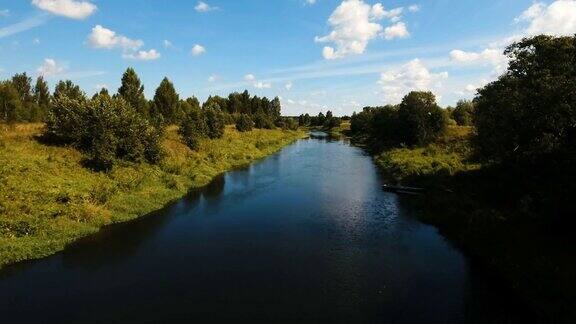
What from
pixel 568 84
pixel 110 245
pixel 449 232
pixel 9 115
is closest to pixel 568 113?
pixel 568 84

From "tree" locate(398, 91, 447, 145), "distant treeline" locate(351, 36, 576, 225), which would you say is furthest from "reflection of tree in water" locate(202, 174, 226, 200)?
"tree" locate(398, 91, 447, 145)

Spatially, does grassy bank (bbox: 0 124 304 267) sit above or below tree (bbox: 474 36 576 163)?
below

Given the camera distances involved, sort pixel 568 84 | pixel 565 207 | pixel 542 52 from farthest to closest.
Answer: pixel 542 52 < pixel 568 84 < pixel 565 207

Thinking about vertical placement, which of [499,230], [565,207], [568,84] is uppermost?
[568,84]

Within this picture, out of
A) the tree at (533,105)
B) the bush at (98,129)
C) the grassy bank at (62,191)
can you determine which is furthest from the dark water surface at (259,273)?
the bush at (98,129)

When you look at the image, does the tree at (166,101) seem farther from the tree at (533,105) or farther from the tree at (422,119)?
the tree at (533,105)

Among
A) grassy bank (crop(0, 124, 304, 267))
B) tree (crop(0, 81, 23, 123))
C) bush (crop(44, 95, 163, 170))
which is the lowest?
grassy bank (crop(0, 124, 304, 267))

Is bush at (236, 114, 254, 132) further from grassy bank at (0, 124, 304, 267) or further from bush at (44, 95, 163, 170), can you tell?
bush at (44, 95, 163, 170)

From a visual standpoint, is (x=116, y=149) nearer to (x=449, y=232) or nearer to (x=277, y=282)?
(x=277, y=282)

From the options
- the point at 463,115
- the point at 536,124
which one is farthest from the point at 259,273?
the point at 463,115
